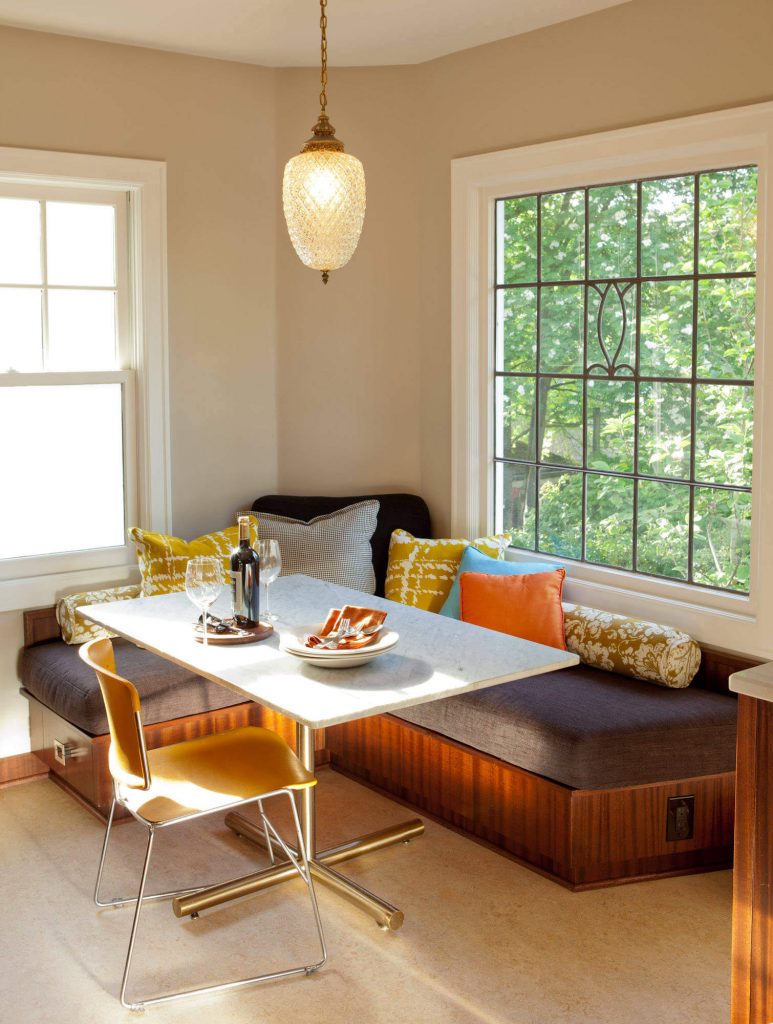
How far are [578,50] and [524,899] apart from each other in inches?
108

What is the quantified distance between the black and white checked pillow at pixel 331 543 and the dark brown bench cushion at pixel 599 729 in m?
0.86

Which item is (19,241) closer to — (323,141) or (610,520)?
(323,141)

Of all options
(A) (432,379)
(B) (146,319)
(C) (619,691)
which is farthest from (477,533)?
(B) (146,319)

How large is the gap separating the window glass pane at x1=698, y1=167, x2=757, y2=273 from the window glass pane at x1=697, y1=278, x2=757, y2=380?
0.19 ft

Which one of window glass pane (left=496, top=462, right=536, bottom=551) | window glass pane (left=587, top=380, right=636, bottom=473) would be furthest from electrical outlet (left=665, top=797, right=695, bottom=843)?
window glass pane (left=496, top=462, right=536, bottom=551)

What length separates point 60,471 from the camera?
4270 mm

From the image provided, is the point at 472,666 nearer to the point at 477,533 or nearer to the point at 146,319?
the point at 477,533

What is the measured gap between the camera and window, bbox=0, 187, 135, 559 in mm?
4121

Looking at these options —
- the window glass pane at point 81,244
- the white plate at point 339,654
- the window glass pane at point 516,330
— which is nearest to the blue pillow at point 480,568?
the window glass pane at point 516,330

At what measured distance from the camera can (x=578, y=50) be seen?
383cm

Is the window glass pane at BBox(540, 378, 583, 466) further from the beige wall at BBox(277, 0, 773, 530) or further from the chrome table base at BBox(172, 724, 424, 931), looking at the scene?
the chrome table base at BBox(172, 724, 424, 931)

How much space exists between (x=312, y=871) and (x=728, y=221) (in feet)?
7.76

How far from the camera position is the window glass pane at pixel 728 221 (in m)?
3.47

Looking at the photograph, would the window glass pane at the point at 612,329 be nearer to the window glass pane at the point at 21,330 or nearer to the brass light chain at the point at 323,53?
the brass light chain at the point at 323,53
